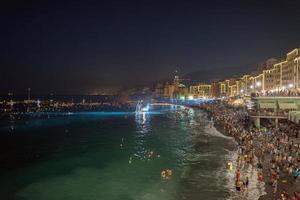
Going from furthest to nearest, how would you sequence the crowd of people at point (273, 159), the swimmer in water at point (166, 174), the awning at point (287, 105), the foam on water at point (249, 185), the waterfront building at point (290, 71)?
1. the waterfront building at point (290, 71)
2. the awning at point (287, 105)
3. the swimmer in water at point (166, 174)
4. the crowd of people at point (273, 159)
5. the foam on water at point (249, 185)

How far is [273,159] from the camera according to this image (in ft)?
123

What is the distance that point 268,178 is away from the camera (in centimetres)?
3241

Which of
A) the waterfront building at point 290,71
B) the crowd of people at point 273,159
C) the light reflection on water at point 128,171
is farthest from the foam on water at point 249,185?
the waterfront building at point 290,71

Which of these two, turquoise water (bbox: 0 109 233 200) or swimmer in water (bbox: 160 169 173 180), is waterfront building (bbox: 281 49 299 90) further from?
swimmer in water (bbox: 160 169 173 180)

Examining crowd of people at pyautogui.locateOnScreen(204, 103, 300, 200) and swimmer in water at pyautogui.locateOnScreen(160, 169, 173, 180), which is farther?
swimmer in water at pyautogui.locateOnScreen(160, 169, 173, 180)

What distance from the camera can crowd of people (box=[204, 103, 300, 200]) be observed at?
29.5 m

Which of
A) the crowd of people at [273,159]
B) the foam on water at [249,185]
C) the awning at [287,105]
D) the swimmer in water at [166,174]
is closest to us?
the foam on water at [249,185]

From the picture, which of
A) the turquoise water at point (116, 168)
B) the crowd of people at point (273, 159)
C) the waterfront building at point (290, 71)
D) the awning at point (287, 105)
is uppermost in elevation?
the waterfront building at point (290, 71)

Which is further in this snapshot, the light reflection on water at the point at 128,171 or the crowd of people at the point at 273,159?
the light reflection on water at the point at 128,171

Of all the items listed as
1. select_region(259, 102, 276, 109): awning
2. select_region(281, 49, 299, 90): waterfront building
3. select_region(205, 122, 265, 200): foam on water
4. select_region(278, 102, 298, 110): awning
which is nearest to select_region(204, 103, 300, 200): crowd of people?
select_region(205, 122, 265, 200): foam on water

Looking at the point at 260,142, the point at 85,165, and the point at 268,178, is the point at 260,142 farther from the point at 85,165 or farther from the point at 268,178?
the point at 85,165

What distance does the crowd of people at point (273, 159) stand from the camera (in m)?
29.5

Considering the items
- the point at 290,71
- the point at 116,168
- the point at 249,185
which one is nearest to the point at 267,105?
the point at 290,71

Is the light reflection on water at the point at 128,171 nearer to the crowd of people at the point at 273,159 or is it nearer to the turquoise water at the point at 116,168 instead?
the turquoise water at the point at 116,168
